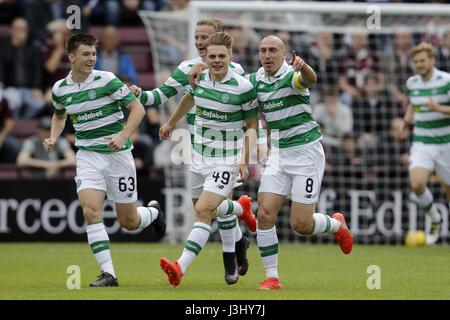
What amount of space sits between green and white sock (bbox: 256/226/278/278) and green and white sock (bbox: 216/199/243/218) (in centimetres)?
70

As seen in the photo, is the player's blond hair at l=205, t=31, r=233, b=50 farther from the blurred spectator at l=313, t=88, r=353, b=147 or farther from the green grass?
the blurred spectator at l=313, t=88, r=353, b=147

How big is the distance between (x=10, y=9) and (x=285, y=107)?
455 inches

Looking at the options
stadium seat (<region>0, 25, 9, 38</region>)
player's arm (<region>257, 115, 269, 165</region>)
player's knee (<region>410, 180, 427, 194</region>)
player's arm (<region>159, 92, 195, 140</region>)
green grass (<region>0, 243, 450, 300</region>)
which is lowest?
green grass (<region>0, 243, 450, 300</region>)

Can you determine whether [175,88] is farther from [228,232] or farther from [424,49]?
[424,49]

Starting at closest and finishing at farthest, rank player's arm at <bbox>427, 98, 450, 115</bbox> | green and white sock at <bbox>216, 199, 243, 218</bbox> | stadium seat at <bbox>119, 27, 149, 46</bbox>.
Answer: green and white sock at <bbox>216, 199, 243, 218</bbox> < player's arm at <bbox>427, 98, 450, 115</bbox> < stadium seat at <bbox>119, 27, 149, 46</bbox>

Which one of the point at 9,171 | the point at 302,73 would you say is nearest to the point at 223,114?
the point at 302,73

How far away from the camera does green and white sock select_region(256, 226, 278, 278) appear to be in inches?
398

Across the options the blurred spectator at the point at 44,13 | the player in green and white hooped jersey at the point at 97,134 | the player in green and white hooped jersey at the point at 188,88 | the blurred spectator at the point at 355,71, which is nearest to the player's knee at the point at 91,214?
the player in green and white hooped jersey at the point at 97,134

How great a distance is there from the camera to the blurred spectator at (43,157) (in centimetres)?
1747

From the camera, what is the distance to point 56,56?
1944cm

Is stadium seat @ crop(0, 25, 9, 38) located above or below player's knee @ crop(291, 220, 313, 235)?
above

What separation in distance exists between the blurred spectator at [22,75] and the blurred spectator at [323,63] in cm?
461

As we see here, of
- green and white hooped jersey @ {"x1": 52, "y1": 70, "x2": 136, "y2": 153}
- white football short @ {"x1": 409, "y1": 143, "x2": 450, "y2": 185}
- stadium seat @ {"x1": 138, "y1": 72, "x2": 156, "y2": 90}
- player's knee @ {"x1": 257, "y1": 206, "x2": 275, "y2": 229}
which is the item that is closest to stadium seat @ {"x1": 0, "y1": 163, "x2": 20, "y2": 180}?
stadium seat @ {"x1": 138, "y1": 72, "x2": 156, "y2": 90}
